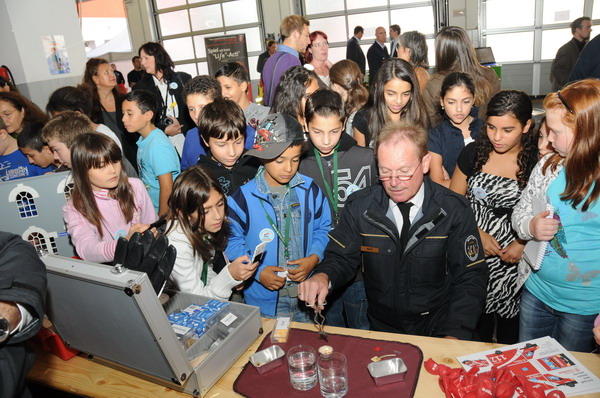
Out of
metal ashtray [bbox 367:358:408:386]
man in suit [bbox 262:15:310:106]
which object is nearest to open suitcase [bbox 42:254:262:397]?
metal ashtray [bbox 367:358:408:386]

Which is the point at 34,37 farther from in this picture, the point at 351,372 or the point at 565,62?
the point at 565,62

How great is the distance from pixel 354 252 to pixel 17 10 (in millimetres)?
5428

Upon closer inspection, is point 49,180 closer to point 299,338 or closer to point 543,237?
point 299,338

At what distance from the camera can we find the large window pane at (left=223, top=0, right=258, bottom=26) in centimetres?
1123

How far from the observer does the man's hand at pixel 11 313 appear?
118 centimetres

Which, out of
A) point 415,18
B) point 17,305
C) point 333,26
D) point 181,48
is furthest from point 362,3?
point 17,305

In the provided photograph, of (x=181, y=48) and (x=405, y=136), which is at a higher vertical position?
(x=181, y=48)

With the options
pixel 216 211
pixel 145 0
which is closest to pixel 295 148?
pixel 216 211

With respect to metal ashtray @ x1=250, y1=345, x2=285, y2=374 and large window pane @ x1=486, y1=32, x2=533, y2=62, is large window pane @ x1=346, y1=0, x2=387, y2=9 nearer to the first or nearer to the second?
large window pane @ x1=486, y1=32, x2=533, y2=62

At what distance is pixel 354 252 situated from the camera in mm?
2170

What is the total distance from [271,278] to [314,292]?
0.43 metres

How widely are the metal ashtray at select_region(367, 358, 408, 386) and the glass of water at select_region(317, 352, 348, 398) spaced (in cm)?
11

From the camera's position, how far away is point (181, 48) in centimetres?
1252

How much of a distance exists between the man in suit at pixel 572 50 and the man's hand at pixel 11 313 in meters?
8.84
